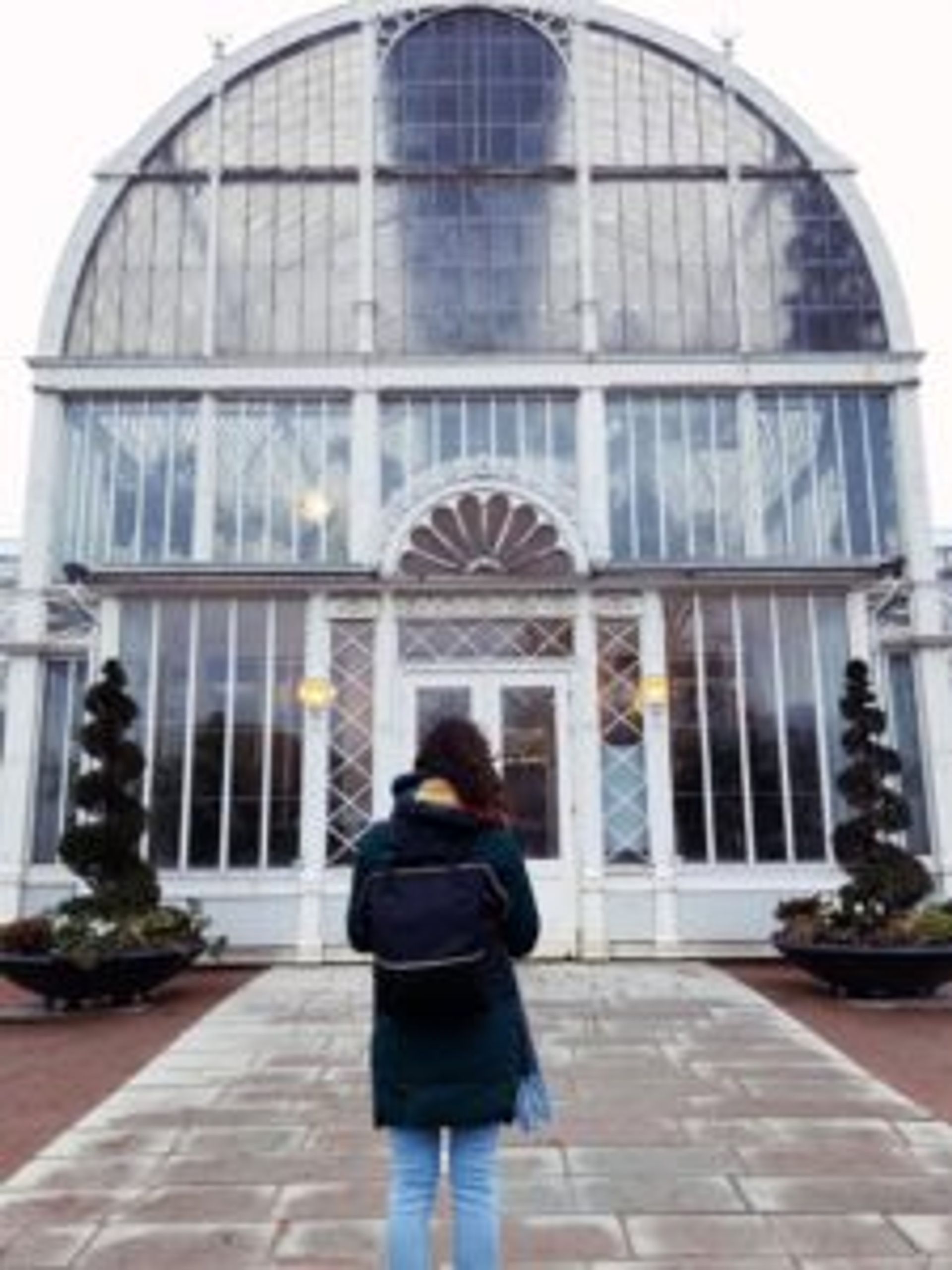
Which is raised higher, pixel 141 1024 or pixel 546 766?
pixel 546 766

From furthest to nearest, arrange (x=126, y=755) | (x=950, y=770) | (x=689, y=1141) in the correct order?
(x=950, y=770)
(x=126, y=755)
(x=689, y=1141)

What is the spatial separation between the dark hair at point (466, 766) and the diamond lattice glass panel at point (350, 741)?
921 cm

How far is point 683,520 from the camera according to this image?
538 inches

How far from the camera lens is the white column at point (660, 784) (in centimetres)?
1175

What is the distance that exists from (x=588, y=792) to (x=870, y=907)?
365cm

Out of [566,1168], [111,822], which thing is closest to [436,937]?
[566,1168]

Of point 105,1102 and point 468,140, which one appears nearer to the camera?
point 105,1102

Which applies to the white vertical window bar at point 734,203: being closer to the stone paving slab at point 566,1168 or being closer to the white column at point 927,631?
the white column at point 927,631

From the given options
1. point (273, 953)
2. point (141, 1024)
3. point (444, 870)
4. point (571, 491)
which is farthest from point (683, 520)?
point (444, 870)

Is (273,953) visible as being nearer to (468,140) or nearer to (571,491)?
(571,491)

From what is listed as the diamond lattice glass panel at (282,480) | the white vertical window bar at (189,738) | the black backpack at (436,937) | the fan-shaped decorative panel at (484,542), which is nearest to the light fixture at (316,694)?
the white vertical window bar at (189,738)

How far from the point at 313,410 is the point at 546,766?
5991 millimetres

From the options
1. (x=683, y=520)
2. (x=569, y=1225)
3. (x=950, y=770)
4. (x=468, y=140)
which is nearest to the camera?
(x=569, y=1225)

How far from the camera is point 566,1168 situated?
177 inches
